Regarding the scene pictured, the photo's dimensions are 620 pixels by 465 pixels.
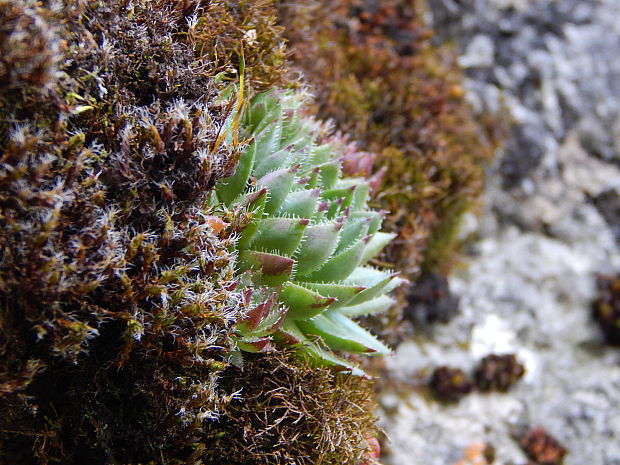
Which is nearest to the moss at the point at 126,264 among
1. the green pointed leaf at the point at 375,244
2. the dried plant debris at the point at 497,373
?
the green pointed leaf at the point at 375,244

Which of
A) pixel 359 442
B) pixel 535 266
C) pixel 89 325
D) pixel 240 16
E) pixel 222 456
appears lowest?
pixel 535 266

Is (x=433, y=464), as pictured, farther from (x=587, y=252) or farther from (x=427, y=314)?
(x=587, y=252)

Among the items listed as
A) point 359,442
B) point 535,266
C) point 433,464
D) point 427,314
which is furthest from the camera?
point 535,266

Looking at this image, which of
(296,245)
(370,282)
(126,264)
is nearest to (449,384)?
(370,282)

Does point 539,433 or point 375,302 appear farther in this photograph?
point 539,433

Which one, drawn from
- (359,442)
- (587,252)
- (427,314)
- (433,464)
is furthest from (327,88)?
(587,252)

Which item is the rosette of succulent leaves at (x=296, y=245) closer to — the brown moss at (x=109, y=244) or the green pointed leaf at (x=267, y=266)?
the green pointed leaf at (x=267, y=266)

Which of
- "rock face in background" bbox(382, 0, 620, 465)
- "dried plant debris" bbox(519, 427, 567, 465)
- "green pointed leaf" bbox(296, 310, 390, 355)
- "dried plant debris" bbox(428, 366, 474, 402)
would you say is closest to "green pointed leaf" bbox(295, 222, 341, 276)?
"green pointed leaf" bbox(296, 310, 390, 355)
